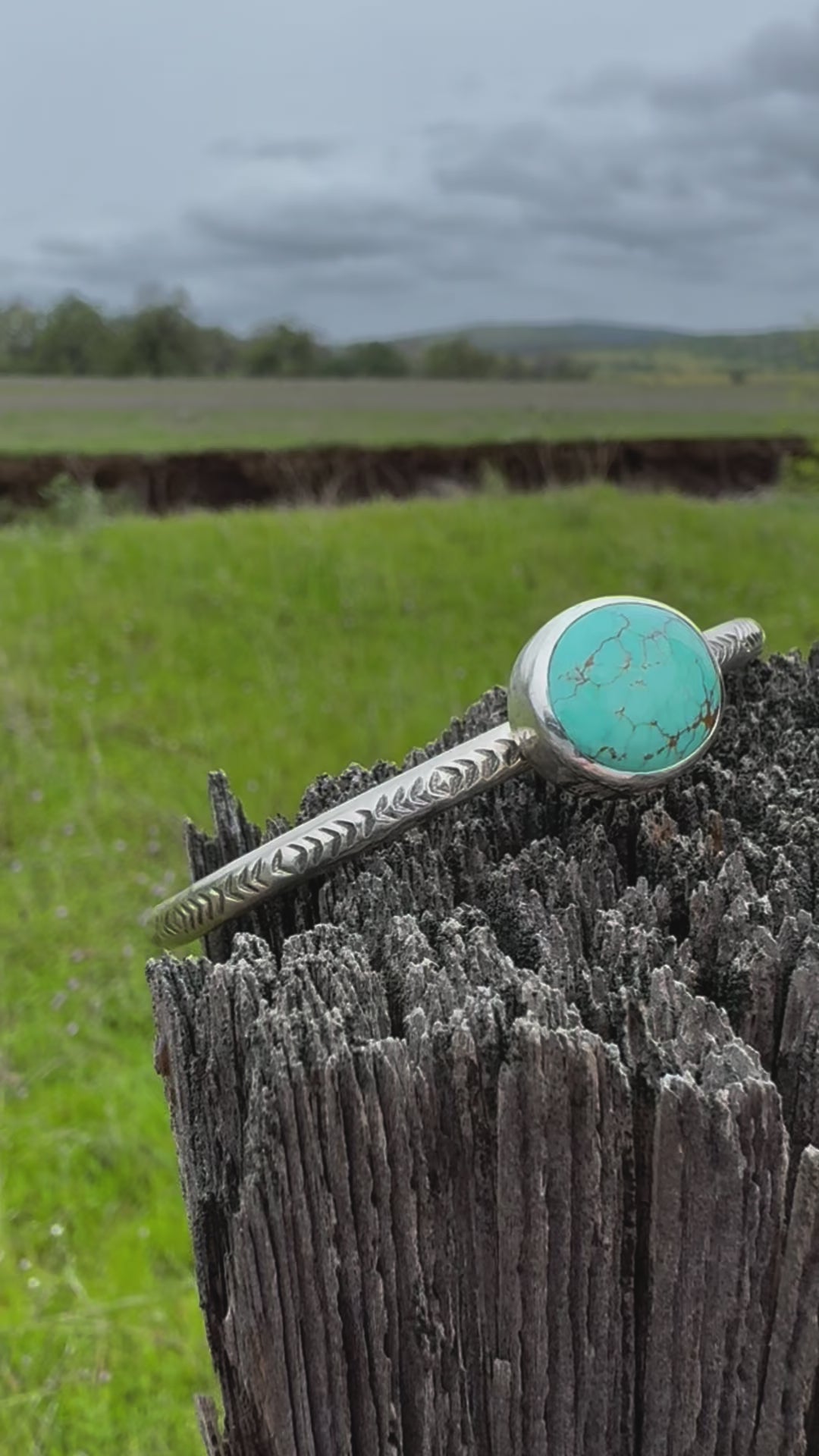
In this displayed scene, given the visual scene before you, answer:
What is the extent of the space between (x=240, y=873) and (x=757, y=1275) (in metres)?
0.54

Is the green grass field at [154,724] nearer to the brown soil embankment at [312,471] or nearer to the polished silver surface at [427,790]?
the polished silver surface at [427,790]

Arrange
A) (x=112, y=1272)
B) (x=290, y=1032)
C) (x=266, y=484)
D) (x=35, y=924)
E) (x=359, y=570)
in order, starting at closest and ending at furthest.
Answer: (x=290, y=1032)
(x=112, y=1272)
(x=35, y=924)
(x=359, y=570)
(x=266, y=484)

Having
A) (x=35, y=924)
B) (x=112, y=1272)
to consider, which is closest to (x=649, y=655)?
(x=112, y=1272)

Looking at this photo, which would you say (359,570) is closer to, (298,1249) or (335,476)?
(335,476)

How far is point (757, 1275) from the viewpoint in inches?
30.2

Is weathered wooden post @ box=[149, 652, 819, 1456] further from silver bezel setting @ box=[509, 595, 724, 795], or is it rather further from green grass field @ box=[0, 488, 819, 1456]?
green grass field @ box=[0, 488, 819, 1456]

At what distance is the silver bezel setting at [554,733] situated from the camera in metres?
1.07

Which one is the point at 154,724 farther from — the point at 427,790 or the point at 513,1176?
the point at 513,1176

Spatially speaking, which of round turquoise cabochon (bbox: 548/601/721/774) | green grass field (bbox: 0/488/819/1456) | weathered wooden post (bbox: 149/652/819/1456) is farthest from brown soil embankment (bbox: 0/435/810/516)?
weathered wooden post (bbox: 149/652/819/1456)

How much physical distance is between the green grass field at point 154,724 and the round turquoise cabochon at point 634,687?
218 centimetres

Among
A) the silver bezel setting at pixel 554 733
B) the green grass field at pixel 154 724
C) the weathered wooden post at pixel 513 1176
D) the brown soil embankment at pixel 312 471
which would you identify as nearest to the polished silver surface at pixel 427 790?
the silver bezel setting at pixel 554 733

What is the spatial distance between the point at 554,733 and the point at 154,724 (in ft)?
15.4

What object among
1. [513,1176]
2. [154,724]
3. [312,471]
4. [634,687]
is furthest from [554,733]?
[312,471]

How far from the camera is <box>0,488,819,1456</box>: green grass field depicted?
107 inches
